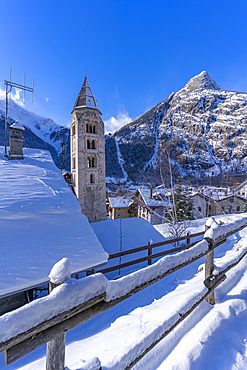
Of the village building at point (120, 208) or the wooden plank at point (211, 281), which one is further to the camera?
the village building at point (120, 208)

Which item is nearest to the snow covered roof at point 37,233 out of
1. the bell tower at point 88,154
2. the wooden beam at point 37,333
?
the wooden beam at point 37,333

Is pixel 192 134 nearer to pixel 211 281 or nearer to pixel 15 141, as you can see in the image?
pixel 15 141

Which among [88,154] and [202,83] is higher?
[202,83]

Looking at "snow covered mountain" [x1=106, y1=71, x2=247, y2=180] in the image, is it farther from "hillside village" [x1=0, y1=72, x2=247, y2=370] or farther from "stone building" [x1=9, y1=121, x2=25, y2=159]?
"hillside village" [x1=0, y1=72, x2=247, y2=370]

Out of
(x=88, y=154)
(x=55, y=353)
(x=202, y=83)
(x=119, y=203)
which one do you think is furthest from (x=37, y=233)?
(x=202, y=83)

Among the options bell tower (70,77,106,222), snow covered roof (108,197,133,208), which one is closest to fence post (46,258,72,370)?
bell tower (70,77,106,222)

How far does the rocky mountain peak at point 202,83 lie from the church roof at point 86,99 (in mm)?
172138

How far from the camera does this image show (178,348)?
201 centimetres

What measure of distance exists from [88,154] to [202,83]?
191m

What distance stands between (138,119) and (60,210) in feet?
557

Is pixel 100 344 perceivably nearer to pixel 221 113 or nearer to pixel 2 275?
pixel 2 275

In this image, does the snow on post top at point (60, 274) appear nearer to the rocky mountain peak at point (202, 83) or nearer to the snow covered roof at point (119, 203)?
the snow covered roof at point (119, 203)

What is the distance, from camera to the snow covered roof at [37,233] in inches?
172

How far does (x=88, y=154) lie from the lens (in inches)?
855
